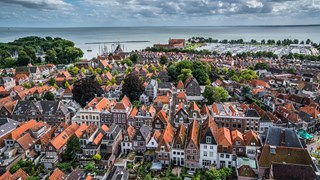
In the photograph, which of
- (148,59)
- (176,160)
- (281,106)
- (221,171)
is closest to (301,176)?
(221,171)

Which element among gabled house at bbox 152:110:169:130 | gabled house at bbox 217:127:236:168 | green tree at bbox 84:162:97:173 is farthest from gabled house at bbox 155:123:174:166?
green tree at bbox 84:162:97:173

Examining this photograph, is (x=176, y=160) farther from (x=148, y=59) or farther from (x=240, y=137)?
(x=148, y=59)

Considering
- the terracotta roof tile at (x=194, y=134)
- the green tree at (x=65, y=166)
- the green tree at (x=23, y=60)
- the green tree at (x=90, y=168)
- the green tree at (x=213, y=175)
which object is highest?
the green tree at (x=23, y=60)

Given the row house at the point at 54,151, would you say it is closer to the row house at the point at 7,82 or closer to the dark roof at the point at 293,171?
the dark roof at the point at 293,171

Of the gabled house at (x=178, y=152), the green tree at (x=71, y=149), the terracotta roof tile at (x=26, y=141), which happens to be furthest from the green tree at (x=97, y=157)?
the terracotta roof tile at (x=26, y=141)

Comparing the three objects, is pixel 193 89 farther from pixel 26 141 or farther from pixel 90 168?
pixel 26 141

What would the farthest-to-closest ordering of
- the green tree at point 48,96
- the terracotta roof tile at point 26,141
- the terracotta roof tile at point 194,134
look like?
the green tree at point 48,96 → the terracotta roof tile at point 26,141 → the terracotta roof tile at point 194,134
